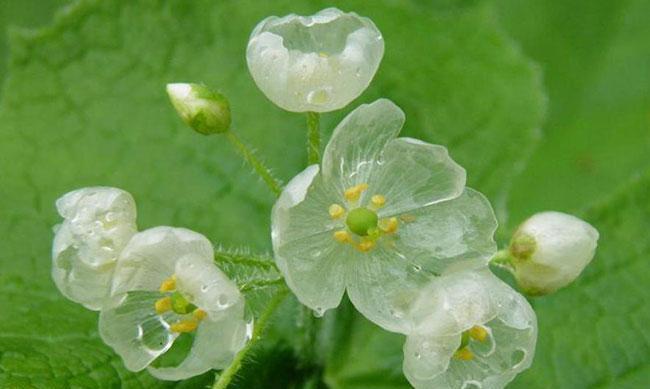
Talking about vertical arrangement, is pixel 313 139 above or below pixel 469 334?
above

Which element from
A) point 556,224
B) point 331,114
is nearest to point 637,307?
point 556,224

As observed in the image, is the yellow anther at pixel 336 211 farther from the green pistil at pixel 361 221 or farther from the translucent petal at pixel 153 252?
the translucent petal at pixel 153 252

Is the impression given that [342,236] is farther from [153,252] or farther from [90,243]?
[90,243]

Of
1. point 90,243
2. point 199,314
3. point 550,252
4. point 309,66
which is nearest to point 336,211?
point 309,66

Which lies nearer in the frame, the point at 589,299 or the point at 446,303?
the point at 446,303

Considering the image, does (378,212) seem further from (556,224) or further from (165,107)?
(165,107)

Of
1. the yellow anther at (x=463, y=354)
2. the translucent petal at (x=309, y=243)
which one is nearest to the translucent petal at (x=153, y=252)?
the translucent petal at (x=309, y=243)
